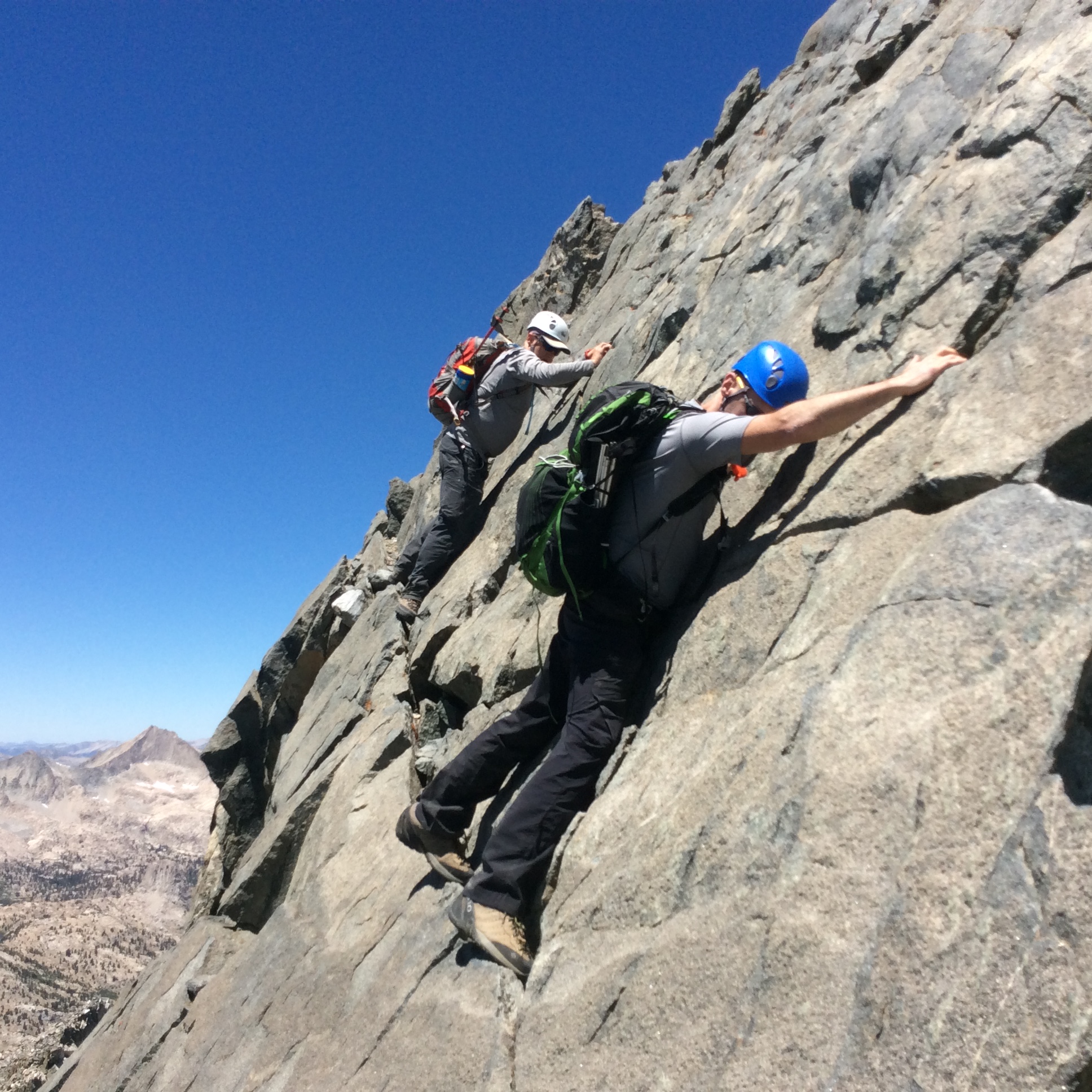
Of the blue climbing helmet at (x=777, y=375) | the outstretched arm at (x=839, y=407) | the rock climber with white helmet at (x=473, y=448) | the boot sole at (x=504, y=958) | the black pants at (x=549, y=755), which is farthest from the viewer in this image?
the rock climber with white helmet at (x=473, y=448)

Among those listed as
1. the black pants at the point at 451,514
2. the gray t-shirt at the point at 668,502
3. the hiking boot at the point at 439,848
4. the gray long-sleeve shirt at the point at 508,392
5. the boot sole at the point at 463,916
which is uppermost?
the gray long-sleeve shirt at the point at 508,392

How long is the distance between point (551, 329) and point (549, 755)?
8132 millimetres

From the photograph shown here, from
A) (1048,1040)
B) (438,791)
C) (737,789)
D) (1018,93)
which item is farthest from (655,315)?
(1048,1040)

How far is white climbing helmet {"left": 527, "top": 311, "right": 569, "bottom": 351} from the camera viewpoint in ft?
40.8

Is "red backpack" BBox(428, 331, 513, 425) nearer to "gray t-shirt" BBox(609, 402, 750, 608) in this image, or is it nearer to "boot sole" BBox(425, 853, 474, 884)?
"gray t-shirt" BBox(609, 402, 750, 608)

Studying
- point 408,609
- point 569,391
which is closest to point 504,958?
point 408,609

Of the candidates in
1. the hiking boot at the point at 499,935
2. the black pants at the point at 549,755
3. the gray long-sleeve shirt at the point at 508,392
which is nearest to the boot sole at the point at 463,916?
the hiking boot at the point at 499,935

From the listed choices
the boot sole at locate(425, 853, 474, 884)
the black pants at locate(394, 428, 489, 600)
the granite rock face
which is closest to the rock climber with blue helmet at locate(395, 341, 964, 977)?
the granite rock face

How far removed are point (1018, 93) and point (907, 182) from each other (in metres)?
0.96

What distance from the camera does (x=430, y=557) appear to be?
13.2 meters

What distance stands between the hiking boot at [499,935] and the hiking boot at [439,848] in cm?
113

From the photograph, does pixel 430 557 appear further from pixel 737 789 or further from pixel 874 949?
pixel 874 949

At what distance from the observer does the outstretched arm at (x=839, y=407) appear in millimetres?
5121

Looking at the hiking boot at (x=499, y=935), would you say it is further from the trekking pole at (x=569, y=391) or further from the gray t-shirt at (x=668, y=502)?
the trekking pole at (x=569, y=391)
